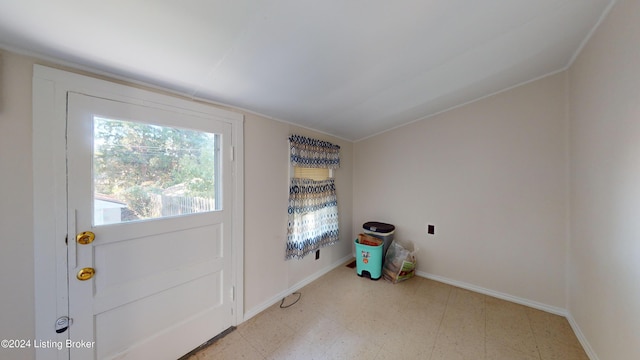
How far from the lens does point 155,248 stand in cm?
146

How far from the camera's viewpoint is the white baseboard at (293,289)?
6.76 ft

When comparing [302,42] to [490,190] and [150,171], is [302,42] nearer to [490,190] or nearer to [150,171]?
[150,171]

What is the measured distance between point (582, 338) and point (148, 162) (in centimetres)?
361

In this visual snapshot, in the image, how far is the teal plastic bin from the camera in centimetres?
282

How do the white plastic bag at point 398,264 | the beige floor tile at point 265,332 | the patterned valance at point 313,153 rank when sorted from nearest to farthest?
the beige floor tile at point 265,332 < the patterned valance at point 313,153 < the white plastic bag at point 398,264

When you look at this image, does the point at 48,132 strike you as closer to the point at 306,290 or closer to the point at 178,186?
the point at 178,186

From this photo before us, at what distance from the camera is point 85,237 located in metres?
1.18

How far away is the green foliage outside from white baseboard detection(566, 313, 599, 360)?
3.14 metres

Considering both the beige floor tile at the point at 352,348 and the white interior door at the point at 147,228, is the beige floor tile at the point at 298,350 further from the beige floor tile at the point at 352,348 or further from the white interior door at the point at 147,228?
the white interior door at the point at 147,228

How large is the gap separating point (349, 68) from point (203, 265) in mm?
1852

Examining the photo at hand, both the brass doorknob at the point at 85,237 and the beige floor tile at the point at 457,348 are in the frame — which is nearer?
the brass doorknob at the point at 85,237

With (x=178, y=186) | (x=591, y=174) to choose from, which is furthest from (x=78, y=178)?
(x=591, y=174)

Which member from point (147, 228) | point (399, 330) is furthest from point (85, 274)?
point (399, 330)

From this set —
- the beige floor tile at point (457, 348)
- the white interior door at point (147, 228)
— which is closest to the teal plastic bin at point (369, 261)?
the beige floor tile at point (457, 348)
